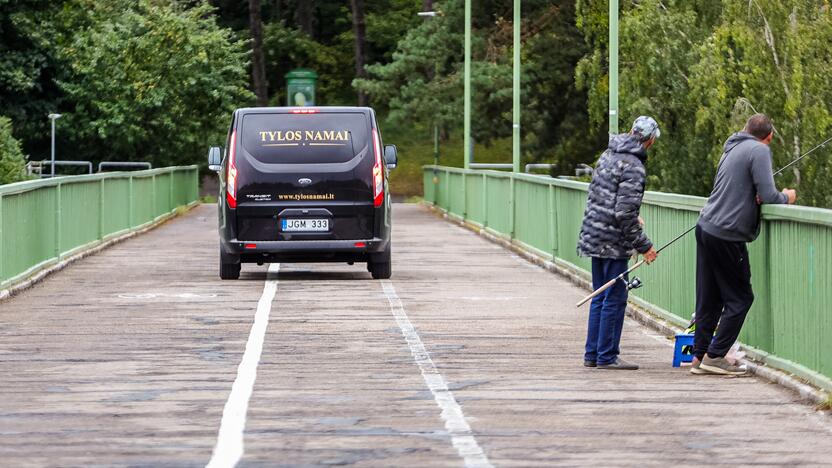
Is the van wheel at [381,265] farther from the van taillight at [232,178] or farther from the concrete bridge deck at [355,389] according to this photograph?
the van taillight at [232,178]

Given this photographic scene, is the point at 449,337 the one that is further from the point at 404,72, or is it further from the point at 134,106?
the point at 404,72

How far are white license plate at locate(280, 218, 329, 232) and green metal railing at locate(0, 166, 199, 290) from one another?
9.51 feet

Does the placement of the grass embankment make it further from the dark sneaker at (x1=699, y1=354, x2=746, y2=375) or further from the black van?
the dark sneaker at (x1=699, y1=354, x2=746, y2=375)

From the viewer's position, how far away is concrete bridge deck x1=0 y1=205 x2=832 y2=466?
368 inches

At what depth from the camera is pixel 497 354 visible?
14.1 m

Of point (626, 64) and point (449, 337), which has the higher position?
point (626, 64)

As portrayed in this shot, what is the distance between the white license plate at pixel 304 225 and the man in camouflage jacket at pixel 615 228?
8.72 metres

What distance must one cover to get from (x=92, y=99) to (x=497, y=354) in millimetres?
40572

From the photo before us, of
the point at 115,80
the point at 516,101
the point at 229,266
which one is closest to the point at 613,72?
the point at 229,266

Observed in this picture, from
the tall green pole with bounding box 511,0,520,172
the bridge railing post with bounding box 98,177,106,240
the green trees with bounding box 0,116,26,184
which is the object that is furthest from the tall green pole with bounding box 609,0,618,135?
the green trees with bounding box 0,116,26,184

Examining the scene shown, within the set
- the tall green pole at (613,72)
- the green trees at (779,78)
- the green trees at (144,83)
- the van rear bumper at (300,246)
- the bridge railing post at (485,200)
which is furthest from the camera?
the green trees at (144,83)

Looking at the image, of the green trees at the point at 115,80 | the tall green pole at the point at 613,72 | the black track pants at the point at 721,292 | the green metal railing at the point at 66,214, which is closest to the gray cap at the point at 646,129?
the black track pants at the point at 721,292

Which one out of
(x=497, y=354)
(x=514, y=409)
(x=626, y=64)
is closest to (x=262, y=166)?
(x=497, y=354)

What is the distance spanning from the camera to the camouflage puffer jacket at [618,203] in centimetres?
1314
